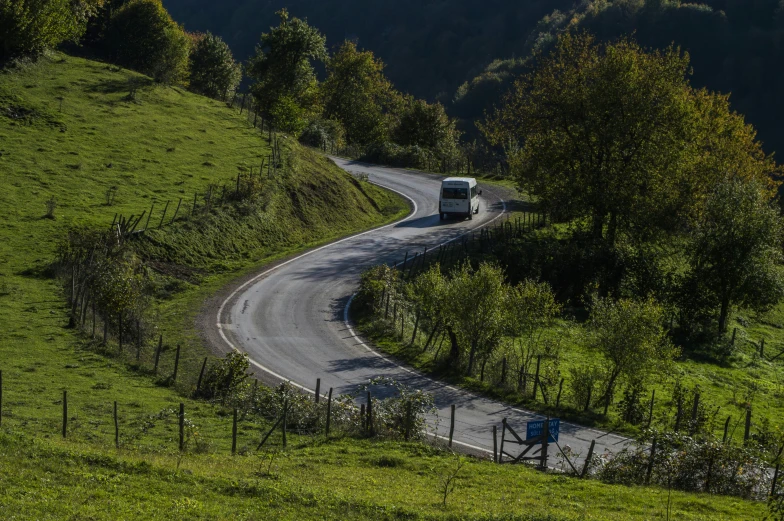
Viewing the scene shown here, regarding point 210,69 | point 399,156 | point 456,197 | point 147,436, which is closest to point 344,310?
point 147,436

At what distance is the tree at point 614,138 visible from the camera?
50031mm

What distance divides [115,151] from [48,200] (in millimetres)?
11560

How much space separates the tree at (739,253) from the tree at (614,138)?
3.79m

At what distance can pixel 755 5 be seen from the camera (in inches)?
6658

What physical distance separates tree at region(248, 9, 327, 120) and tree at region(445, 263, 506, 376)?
5672 cm

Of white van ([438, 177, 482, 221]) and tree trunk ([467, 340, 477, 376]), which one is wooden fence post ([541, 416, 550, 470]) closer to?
tree trunk ([467, 340, 477, 376])

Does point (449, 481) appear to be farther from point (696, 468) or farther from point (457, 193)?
point (457, 193)

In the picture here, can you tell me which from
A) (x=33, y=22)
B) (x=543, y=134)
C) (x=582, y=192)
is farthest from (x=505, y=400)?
(x=33, y=22)

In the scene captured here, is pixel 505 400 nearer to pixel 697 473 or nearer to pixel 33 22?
pixel 697 473

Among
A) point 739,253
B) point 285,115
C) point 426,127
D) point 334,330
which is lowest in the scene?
point 334,330

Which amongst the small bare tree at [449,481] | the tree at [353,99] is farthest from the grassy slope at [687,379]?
the tree at [353,99]

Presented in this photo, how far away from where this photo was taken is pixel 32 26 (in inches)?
→ 2603

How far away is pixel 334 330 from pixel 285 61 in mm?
55307

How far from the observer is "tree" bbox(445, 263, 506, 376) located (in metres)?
32.8
